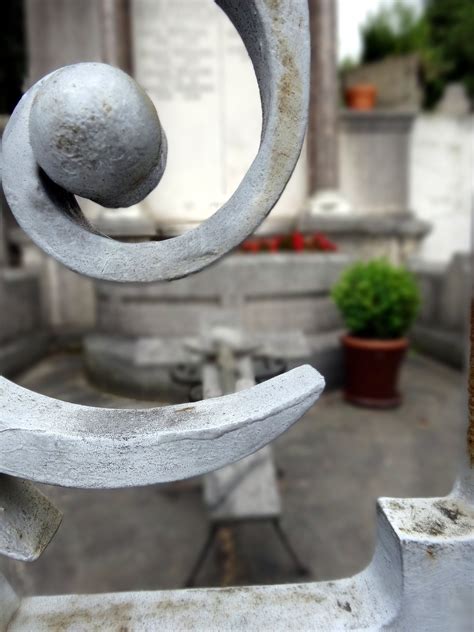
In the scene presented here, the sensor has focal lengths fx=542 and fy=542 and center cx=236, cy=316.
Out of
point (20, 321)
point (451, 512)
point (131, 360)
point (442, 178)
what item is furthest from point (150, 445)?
point (442, 178)

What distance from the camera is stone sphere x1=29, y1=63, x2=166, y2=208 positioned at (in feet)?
2.17

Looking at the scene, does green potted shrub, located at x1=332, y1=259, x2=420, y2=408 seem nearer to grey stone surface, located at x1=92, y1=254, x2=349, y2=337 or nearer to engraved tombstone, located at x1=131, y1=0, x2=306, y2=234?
grey stone surface, located at x1=92, y1=254, x2=349, y2=337

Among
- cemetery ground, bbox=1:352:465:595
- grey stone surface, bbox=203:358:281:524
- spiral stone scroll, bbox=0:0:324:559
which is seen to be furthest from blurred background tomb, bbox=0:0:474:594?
spiral stone scroll, bbox=0:0:324:559

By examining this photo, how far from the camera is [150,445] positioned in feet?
2.53

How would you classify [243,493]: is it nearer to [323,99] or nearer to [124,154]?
[124,154]

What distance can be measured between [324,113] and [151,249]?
16.9 feet

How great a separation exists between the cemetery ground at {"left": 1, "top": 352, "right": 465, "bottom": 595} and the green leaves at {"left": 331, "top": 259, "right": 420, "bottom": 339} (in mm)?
681

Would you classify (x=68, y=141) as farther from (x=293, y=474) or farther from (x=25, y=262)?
(x=25, y=262)

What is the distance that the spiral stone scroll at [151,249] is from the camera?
A: 0.73 meters

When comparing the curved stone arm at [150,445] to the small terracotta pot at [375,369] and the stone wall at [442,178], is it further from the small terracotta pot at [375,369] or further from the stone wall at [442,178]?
the stone wall at [442,178]

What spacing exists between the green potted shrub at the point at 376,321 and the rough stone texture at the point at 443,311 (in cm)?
120

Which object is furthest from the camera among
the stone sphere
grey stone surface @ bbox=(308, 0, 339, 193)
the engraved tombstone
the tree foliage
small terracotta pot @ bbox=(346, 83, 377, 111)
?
the tree foliage

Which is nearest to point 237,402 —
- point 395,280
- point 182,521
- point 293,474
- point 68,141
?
point 68,141

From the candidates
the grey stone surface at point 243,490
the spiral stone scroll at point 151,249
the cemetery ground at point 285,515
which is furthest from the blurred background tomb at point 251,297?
the spiral stone scroll at point 151,249
